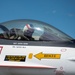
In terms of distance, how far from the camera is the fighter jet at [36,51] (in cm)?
688

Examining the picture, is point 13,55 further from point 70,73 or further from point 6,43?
point 70,73

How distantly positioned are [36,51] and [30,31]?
837 mm

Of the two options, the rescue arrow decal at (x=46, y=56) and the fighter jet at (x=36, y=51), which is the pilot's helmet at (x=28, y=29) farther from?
the rescue arrow decal at (x=46, y=56)

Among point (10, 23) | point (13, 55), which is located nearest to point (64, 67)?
point (13, 55)

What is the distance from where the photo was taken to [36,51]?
23.1 ft

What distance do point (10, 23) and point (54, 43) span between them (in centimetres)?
143

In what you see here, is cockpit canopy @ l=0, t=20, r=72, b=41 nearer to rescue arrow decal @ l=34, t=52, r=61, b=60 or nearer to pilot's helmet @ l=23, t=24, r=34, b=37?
pilot's helmet @ l=23, t=24, r=34, b=37

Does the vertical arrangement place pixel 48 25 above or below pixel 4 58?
above

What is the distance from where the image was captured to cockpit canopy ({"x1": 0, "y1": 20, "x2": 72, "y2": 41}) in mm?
7551

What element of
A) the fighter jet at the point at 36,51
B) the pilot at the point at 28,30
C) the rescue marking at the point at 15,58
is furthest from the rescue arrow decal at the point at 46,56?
the pilot at the point at 28,30

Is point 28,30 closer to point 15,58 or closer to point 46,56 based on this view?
point 15,58

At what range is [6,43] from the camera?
24.3 ft

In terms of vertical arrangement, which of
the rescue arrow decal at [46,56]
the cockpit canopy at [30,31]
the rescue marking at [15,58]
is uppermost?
the cockpit canopy at [30,31]

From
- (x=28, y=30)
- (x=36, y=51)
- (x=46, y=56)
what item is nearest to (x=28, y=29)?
(x=28, y=30)
